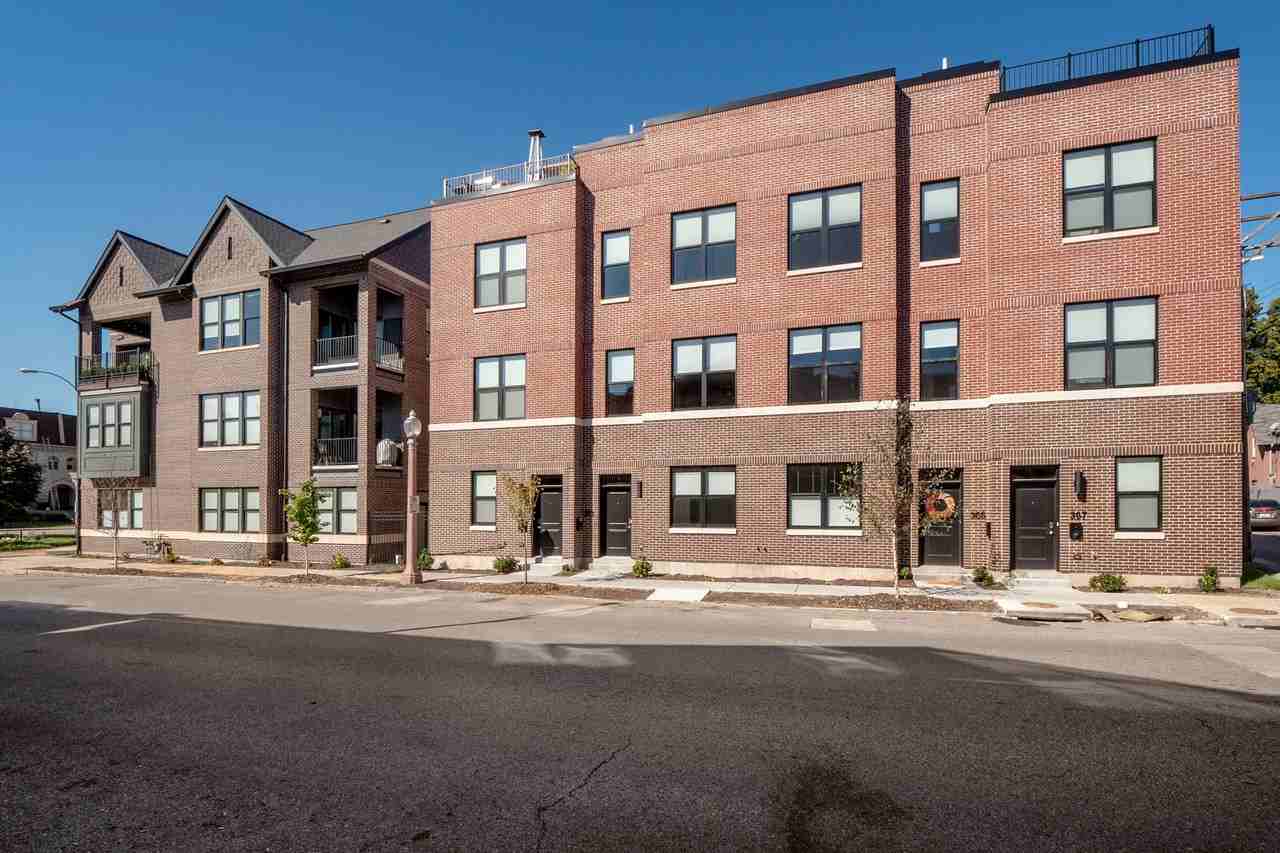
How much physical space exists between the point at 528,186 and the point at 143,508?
21.7 meters

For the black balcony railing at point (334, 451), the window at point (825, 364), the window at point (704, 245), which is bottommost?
the black balcony railing at point (334, 451)

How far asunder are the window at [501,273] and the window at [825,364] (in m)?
8.82

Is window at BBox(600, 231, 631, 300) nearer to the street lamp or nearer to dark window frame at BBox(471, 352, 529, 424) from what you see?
dark window frame at BBox(471, 352, 529, 424)

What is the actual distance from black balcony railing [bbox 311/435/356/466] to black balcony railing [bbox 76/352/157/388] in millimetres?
9418

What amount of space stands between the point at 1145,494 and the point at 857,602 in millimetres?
→ 7665

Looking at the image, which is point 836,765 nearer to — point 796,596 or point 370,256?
point 796,596

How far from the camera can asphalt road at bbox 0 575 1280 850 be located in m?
4.77

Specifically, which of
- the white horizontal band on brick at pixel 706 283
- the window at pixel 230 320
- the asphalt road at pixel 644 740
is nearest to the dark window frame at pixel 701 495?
the white horizontal band on brick at pixel 706 283

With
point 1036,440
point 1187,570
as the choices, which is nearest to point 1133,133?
point 1036,440

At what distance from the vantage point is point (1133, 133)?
17078 millimetres

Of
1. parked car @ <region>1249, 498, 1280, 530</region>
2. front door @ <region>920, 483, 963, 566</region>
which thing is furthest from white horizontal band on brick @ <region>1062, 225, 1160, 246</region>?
parked car @ <region>1249, 498, 1280, 530</region>

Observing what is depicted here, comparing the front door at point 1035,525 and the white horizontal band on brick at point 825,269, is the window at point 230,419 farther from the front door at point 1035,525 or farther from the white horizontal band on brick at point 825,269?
the front door at point 1035,525

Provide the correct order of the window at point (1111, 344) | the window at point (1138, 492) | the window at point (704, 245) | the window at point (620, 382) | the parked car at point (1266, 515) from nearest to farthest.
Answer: the window at point (1138, 492) → the window at point (1111, 344) → the window at point (704, 245) → the window at point (620, 382) → the parked car at point (1266, 515)

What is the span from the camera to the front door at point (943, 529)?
61.2 feet
